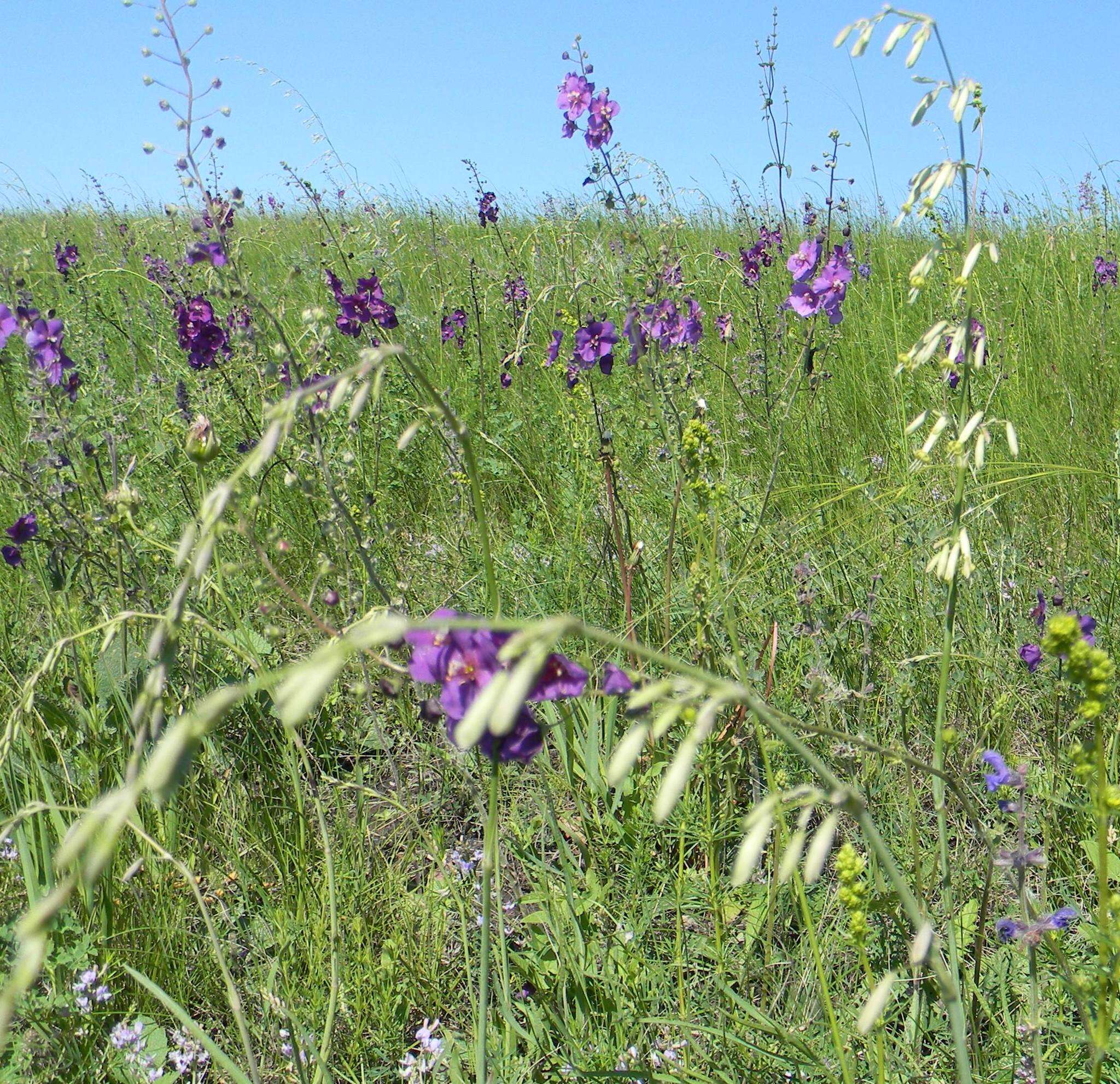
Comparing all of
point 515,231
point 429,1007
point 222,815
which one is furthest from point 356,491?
point 515,231

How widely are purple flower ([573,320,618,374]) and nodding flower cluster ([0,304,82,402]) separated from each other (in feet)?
4.41

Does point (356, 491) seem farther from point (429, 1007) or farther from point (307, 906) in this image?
point (429, 1007)

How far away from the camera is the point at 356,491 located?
2961mm

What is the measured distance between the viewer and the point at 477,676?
732 mm

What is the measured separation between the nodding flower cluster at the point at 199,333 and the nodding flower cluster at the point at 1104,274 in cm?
419

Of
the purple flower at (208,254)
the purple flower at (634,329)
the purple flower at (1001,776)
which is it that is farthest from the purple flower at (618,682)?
the purple flower at (208,254)

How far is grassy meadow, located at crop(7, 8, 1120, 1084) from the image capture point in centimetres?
98

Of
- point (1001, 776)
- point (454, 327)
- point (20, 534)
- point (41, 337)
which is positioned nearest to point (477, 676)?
point (1001, 776)

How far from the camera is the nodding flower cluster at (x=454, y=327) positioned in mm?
4242

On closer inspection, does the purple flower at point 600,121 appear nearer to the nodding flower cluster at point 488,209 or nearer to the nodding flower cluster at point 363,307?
the nodding flower cluster at point 363,307

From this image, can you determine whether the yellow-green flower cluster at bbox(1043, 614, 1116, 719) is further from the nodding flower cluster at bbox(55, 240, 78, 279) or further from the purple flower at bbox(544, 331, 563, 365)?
the nodding flower cluster at bbox(55, 240, 78, 279)

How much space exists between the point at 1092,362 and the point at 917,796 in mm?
2653

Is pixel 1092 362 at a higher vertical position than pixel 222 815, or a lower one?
higher

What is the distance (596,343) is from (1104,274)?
11.0ft
